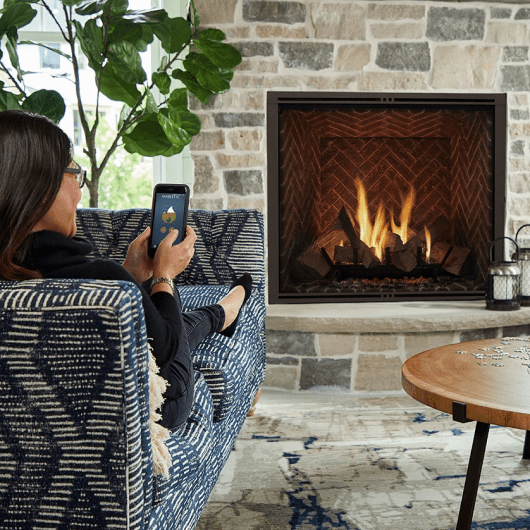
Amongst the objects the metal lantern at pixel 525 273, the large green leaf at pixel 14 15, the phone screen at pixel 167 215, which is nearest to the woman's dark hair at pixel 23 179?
the phone screen at pixel 167 215

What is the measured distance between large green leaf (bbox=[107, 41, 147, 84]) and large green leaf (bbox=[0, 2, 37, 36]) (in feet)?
1.10

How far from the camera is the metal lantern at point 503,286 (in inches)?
110

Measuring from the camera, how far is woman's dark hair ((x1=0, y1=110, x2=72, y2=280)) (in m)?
0.97

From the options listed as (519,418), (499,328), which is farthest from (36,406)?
(499,328)

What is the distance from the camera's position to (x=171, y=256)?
1420mm

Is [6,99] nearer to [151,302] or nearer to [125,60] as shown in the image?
[125,60]

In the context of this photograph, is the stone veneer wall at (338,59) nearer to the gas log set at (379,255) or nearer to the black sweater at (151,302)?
the gas log set at (379,255)

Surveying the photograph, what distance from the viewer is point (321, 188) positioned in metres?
3.16

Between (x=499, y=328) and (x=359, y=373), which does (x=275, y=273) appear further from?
(x=499, y=328)

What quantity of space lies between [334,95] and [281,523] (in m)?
2.06

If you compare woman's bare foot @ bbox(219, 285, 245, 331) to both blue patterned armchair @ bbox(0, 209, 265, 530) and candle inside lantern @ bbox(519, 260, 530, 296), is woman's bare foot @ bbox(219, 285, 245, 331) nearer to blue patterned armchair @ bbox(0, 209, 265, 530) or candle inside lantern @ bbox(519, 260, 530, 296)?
blue patterned armchair @ bbox(0, 209, 265, 530)

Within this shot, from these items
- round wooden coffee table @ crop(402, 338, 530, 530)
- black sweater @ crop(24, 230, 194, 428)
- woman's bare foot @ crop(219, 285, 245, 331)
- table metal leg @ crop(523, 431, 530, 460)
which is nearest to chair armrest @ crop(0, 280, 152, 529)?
black sweater @ crop(24, 230, 194, 428)

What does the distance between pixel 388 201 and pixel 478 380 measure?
1800 millimetres

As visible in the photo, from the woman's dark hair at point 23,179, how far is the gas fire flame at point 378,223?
2284mm
